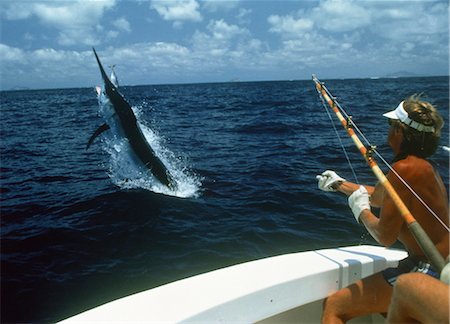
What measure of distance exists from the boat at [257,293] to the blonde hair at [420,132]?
2.85 ft

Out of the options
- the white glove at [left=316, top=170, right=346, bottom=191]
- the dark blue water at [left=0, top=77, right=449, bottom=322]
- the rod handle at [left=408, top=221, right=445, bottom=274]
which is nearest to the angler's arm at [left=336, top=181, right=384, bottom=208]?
the white glove at [left=316, top=170, right=346, bottom=191]

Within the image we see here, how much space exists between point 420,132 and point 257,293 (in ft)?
4.33

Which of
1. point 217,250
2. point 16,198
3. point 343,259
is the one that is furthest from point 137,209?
point 343,259

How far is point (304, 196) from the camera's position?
7664 millimetres

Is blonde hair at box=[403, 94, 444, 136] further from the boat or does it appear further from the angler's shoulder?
the boat

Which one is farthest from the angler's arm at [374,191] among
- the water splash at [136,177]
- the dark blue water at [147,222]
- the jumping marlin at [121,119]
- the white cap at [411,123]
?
the jumping marlin at [121,119]

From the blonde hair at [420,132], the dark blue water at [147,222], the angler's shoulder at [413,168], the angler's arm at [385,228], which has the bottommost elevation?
the dark blue water at [147,222]

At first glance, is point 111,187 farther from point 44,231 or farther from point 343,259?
point 343,259

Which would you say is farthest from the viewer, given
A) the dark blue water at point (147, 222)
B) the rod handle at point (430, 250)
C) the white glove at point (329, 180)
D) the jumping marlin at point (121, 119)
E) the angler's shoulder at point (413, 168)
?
the jumping marlin at point (121, 119)

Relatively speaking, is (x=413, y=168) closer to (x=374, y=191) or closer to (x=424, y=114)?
(x=424, y=114)

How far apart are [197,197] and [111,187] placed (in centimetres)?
219

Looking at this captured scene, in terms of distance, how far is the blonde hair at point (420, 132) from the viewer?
228cm

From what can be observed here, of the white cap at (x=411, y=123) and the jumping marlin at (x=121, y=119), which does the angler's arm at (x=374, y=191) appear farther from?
the jumping marlin at (x=121, y=119)

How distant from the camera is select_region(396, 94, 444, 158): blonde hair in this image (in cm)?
228
